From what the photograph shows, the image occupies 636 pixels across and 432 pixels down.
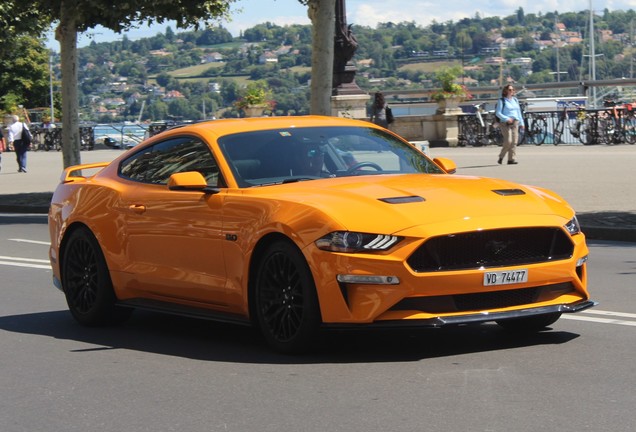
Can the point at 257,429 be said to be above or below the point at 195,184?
below

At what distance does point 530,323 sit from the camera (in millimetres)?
9078

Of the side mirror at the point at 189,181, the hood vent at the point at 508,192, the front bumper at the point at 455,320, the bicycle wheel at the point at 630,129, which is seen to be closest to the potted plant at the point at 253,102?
the bicycle wheel at the point at 630,129

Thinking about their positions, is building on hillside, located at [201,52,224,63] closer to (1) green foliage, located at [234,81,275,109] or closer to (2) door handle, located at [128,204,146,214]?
(1) green foliage, located at [234,81,275,109]

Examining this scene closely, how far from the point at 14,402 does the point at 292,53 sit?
117799 millimetres

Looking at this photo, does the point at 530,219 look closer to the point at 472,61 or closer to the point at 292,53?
the point at 472,61

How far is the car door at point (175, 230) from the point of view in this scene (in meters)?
9.10

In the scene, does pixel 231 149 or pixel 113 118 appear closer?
pixel 231 149

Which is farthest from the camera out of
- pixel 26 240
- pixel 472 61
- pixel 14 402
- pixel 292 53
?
pixel 292 53

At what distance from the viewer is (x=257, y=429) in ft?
22.0

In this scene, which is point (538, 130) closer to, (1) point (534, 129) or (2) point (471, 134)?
(1) point (534, 129)

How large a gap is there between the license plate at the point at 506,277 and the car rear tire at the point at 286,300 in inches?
39.7

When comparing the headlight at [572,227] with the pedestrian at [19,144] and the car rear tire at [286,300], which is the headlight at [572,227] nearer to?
the car rear tire at [286,300]

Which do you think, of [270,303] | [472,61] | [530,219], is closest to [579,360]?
[530,219]

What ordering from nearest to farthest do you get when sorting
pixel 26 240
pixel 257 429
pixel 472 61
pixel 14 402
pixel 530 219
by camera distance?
pixel 257 429, pixel 14 402, pixel 530 219, pixel 26 240, pixel 472 61
